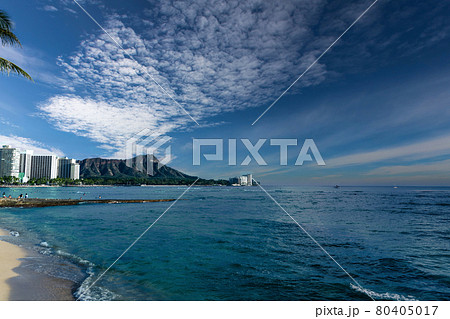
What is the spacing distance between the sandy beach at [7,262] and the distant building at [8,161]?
215 meters

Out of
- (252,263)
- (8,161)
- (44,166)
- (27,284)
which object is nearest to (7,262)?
(27,284)

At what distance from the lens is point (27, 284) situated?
7184 mm

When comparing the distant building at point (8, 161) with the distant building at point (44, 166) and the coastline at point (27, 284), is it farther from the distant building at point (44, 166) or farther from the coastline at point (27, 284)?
the coastline at point (27, 284)

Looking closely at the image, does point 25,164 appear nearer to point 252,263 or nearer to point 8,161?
point 8,161

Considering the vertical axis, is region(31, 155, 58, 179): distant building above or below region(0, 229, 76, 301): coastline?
above

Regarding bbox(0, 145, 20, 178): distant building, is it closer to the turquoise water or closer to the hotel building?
the hotel building

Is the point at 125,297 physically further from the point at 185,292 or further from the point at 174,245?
the point at 174,245

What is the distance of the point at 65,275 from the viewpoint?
328 inches

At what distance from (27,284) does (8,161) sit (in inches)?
8853

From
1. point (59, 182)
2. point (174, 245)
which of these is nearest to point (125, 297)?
point (174, 245)

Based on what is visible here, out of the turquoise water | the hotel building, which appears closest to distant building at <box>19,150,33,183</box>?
the hotel building

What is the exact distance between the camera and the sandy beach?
6666 mm

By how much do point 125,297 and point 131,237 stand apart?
388 inches

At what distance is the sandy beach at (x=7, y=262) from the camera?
667 cm
